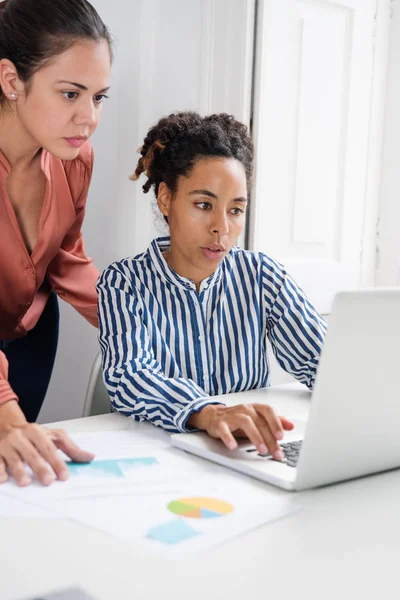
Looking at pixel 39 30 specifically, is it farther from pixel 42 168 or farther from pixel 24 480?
pixel 24 480

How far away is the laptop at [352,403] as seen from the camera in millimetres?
845

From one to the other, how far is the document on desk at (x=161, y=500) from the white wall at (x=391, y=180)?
1785mm

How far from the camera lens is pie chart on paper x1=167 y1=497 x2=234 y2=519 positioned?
82 centimetres

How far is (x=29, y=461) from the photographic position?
3.05ft

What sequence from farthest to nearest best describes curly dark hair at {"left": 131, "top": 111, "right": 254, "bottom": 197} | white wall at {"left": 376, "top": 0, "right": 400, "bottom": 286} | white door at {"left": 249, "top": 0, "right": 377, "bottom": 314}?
1. white wall at {"left": 376, "top": 0, "right": 400, "bottom": 286}
2. white door at {"left": 249, "top": 0, "right": 377, "bottom": 314}
3. curly dark hair at {"left": 131, "top": 111, "right": 254, "bottom": 197}

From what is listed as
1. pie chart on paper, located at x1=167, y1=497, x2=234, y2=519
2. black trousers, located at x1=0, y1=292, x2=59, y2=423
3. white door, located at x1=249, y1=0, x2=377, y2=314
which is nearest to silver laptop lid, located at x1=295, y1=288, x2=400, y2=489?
pie chart on paper, located at x1=167, y1=497, x2=234, y2=519

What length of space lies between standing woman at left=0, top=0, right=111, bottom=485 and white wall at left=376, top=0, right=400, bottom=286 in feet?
4.02

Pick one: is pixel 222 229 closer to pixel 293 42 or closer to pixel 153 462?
pixel 153 462

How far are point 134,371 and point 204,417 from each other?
0.75ft

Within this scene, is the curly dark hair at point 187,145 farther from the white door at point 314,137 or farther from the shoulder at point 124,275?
→ the white door at point 314,137

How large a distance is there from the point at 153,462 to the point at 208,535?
9.7 inches

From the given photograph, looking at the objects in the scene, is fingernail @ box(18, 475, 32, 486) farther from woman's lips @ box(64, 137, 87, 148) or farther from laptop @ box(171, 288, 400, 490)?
woman's lips @ box(64, 137, 87, 148)

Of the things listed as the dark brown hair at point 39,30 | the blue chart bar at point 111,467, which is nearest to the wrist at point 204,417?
the blue chart bar at point 111,467

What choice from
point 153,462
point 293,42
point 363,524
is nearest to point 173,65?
point 293,42
